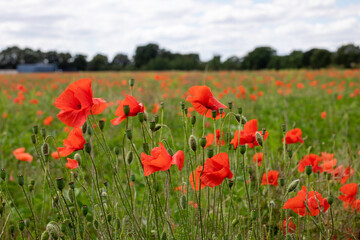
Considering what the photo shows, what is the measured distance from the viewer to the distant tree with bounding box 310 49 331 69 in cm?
3064

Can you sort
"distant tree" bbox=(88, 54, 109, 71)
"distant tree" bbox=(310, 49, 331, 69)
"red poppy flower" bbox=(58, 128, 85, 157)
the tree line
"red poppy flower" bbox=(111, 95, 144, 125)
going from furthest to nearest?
"distant tree" bbox=(310, 49, 331, 69) → "distant tree" bbox=(88, 54, 109, 71) → the tree line → "red poppy flower" bbox=(58, 128, 85, 157) → "red poppy flower" bbox=(111, 95, 144, 125)

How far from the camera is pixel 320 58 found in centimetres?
3117

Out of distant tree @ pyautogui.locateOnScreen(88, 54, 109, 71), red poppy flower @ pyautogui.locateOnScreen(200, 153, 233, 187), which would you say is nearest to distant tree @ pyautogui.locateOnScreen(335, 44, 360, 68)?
distant tree @ pyautogui.locateOnScreen(88, 54, 109, 71)

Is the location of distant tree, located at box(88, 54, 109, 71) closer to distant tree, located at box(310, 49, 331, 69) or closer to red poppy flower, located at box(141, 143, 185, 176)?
distant tree, located at box(310, 49, 331, 69)

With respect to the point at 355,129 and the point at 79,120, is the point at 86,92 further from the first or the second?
the point at 355,129

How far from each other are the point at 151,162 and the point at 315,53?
3239 centimetres

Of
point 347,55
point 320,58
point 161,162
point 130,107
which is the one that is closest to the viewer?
point 161,162

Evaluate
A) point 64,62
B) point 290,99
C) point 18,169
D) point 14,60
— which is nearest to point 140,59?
point 64,62

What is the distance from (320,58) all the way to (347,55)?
2227 mm

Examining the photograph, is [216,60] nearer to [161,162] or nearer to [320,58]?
[161,162]

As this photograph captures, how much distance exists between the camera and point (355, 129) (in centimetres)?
385

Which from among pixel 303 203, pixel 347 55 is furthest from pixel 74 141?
pixel 347 55

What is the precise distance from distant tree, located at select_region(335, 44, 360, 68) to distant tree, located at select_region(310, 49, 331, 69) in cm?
86

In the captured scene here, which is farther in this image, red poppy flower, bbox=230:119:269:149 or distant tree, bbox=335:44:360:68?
distant tree, bbox=335:44:360:68
